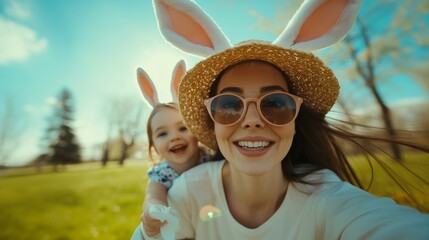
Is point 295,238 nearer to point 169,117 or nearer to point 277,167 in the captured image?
point 277,167

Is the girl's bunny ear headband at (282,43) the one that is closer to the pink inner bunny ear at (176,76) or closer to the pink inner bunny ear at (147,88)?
the pink inner bunny ear at (176,76)

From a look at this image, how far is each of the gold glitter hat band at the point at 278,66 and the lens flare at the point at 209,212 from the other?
2.47 ft

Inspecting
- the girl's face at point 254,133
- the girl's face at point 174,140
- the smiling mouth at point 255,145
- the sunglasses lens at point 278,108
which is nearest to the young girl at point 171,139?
the girl's face at point 174,140

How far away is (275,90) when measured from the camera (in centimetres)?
200

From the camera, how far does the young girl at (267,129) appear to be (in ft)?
6.23

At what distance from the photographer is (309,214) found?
1941 mm

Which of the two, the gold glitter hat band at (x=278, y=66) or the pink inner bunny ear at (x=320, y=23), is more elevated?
the pink inner bunny ear at (x=320, y=23)

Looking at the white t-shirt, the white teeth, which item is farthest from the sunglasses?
the white t-shirt

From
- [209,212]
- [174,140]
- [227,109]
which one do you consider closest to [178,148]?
[174,140]

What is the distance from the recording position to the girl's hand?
80.2 inches

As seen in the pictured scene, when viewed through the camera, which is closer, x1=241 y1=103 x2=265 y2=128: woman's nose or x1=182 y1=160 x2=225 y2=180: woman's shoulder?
x1=241 y1=103 x2=265 y2=128: woman's nose

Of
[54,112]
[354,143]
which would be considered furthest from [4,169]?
[354,143]

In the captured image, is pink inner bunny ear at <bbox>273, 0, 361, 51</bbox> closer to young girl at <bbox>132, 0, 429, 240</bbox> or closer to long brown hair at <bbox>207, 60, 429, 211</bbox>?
young girl at <bbox>132, 0, 429, 240</bbox>

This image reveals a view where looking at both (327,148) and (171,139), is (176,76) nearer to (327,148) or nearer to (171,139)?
(171,139)
